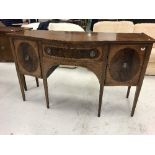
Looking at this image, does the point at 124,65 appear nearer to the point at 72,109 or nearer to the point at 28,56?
the point at 72,109

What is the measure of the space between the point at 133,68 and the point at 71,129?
31.6 inches

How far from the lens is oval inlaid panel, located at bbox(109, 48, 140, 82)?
1.43 m

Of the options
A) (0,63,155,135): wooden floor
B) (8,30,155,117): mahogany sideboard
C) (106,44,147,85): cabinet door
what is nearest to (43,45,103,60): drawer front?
(8,30,155,117): mahogany sideboard

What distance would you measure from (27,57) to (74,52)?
1.68ft

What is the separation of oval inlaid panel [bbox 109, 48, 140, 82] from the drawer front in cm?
15

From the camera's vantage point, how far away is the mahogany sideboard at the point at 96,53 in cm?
140

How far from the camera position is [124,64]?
4.84ft

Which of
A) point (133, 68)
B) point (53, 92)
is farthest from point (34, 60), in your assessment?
point (133, 68)

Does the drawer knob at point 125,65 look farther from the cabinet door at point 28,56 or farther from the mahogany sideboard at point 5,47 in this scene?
the mahogany sideboard at point 5,47

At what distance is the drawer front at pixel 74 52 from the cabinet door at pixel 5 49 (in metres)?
0.69

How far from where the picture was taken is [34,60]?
5.41 feet

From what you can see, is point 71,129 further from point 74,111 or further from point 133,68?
point 133,68

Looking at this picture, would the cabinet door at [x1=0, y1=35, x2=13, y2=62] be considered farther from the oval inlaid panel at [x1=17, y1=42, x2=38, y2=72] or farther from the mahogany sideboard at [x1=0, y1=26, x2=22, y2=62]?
the oval inlaid panel at [x1=17, y1=42, x2=38, y2=72]

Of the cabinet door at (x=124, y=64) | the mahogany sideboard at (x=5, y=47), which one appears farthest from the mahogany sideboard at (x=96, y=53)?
the mahogany sideboard at (x=5, y=47)
